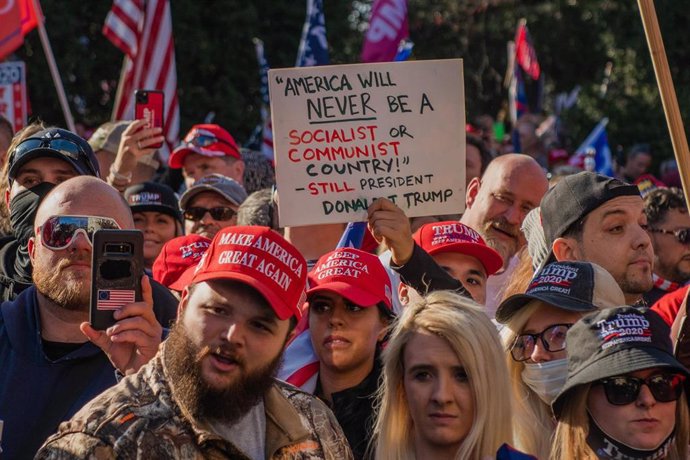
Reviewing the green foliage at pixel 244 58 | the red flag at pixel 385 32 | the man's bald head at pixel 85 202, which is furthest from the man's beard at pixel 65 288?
the green foliage at pixel 244 58

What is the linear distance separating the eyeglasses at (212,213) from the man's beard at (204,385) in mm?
3970

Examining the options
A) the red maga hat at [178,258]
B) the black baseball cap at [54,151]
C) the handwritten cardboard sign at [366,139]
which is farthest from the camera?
the red maga hat at [178,258]

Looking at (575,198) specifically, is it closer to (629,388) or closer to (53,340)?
(629,388)

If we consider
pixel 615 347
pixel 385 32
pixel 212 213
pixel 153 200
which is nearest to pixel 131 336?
pixel 615 347

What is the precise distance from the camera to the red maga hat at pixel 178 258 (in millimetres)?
6172

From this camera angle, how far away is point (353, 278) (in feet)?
17.9

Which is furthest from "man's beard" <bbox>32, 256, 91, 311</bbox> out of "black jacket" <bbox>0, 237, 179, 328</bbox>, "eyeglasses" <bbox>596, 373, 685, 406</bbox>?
"eyeglasses" <bbox>596, 373, 685, 406</bbox>

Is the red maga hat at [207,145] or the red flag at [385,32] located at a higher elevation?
the red flag at [385,32]

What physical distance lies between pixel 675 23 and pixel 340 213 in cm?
2474

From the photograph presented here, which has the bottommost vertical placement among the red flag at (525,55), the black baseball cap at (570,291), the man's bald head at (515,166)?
the black baseball cap at (570,291)

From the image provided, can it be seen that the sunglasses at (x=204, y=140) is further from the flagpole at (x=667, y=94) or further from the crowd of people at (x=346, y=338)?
the flagpole at (x=667, y=94)

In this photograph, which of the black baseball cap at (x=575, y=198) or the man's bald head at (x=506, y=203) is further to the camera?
the man's bald head at (x=506, y=203)

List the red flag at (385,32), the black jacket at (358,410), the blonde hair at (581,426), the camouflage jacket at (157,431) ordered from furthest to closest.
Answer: the red flag at (385,32) → the black jacket at (358,410) → the blonde hair at (581,426) → the camouflage jacket at (157,431)

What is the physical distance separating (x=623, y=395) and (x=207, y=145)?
5231mm
